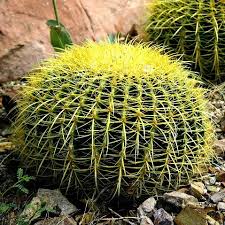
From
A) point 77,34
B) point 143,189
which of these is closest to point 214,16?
point 77,34

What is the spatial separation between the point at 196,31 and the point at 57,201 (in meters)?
1.47

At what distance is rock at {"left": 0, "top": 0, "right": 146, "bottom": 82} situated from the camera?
12.0ft

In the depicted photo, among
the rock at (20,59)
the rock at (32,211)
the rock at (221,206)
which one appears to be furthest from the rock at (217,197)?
the rock at (20,59)

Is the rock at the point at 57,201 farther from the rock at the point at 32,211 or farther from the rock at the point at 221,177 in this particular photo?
the rock at the point at 221,177

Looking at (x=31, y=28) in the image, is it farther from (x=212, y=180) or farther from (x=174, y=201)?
(x=174, y=201)

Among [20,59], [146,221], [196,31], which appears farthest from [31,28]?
[146,221]

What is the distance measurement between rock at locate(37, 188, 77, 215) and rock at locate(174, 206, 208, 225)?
1.34ft

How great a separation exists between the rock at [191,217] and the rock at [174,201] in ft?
0.30

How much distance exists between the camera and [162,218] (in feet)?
7.35

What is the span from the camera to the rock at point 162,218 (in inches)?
87.8

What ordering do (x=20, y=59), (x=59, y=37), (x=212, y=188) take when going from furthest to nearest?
(x=20, y=59) < (x=59, y=37) < (x=212, y=188)

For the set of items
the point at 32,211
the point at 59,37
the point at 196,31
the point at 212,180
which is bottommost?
the point at 212,180

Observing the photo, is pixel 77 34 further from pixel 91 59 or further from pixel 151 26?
pixel 91 59

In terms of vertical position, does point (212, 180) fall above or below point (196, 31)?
below
